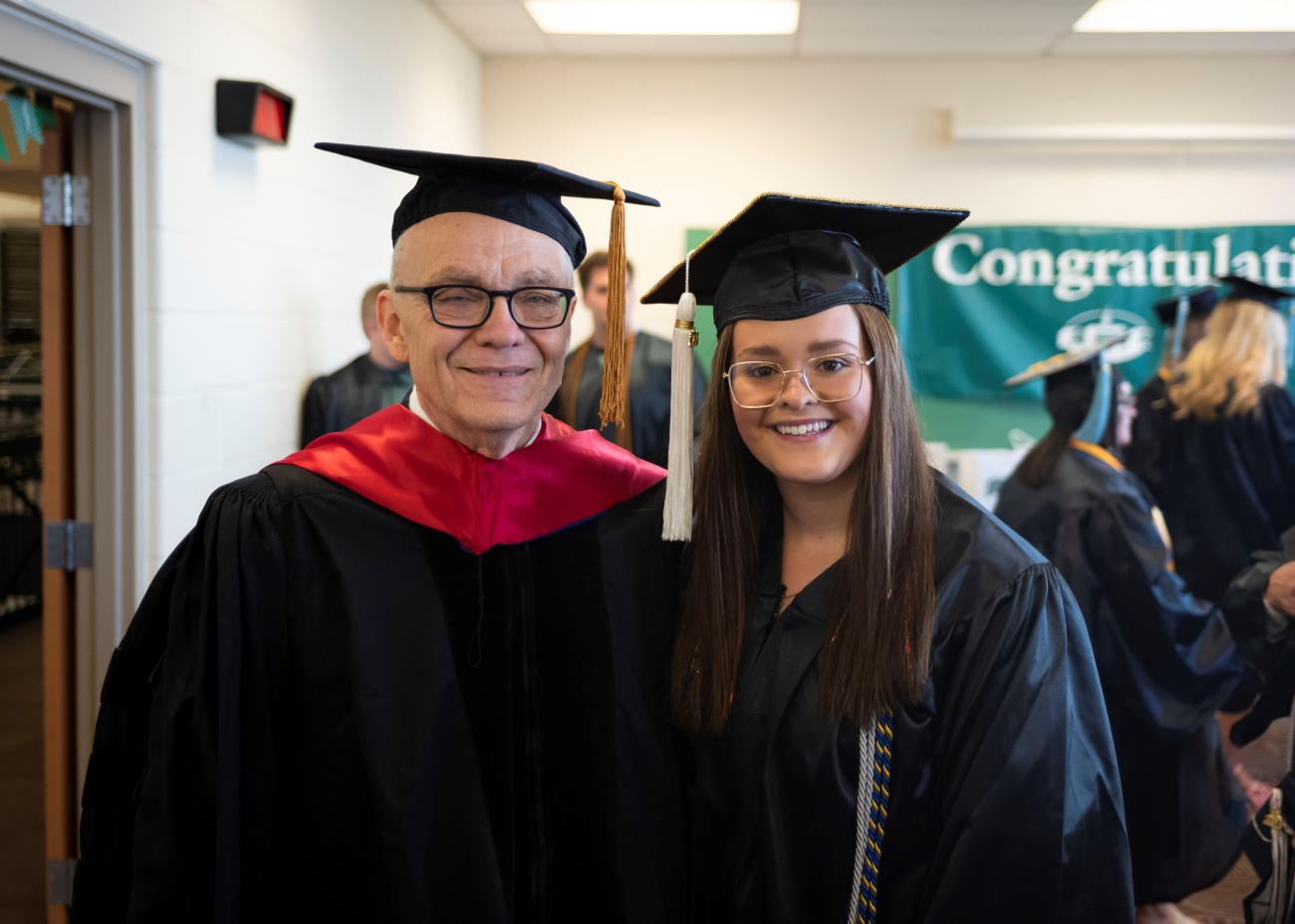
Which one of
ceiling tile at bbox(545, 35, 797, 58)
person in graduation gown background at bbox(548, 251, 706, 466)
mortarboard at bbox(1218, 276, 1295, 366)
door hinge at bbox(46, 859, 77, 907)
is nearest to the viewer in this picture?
door hinge at bbox(46, 859, 77, 907)

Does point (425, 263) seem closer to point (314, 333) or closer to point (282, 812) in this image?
point (282, 812)

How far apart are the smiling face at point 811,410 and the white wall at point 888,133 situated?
4.27 m

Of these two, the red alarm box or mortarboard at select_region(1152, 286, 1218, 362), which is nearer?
the red alarm box

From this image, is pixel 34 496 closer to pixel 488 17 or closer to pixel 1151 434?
pixel 488 17

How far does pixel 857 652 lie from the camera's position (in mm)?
1403

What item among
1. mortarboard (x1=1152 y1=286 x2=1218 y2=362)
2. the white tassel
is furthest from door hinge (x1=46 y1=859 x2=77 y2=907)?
mortarboard (x1=1152 y1=286 x2=1218 y2=362)

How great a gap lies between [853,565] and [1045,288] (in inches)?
181

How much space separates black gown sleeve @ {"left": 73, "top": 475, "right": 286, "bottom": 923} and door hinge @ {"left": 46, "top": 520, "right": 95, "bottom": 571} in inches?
45.0

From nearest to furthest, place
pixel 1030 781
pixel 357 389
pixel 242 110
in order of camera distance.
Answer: pixel 1030 781 < pixel 242 110 < pixel 357 389

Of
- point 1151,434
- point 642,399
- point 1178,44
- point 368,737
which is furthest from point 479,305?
point 1178,44

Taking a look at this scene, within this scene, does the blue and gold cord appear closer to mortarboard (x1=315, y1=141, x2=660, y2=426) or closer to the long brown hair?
the long brown hair

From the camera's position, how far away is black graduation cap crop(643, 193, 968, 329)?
1.49 meters

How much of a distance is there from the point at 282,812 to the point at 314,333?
2.40 meters

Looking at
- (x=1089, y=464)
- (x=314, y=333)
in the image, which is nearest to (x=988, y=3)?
(x=1089, y=464)
